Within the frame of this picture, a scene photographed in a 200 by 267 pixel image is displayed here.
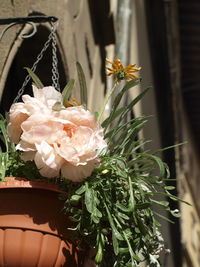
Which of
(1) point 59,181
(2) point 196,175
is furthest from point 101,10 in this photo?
(2) point 196,175

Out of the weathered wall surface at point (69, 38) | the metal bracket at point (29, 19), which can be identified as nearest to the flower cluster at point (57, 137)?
the metal bracket at point (29, 19)

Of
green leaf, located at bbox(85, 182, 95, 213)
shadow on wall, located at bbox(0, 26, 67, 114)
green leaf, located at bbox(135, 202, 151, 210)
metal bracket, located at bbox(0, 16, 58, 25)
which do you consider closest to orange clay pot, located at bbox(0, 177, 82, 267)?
green leaf, located at bbox(85, 182, 95, 213)

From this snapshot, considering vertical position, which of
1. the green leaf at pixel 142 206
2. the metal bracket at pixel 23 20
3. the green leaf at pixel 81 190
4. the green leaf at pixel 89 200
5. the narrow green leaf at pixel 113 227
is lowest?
the narrow green leaf at pixel 113 227

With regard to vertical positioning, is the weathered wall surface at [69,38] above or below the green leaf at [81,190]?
above

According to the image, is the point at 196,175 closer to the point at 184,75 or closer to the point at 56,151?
the point at 184,75

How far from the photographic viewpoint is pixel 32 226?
2.78m

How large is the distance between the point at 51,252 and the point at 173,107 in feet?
24.9

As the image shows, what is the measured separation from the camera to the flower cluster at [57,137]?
9.12 feet

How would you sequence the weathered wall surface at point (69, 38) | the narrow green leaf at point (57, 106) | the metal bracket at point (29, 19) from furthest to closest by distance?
the weathered wall surface at point (69, 38)
the metal bracket at point (29, 19)
the narrow green leaf at point (57, 106)

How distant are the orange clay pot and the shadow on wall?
155cm

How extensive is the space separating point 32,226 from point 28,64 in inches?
69.8

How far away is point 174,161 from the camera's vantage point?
391 inches

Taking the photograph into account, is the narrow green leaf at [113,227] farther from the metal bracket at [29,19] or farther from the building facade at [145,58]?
the building facade at [145,58]

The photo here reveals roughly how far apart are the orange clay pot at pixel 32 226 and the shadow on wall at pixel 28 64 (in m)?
1.55
